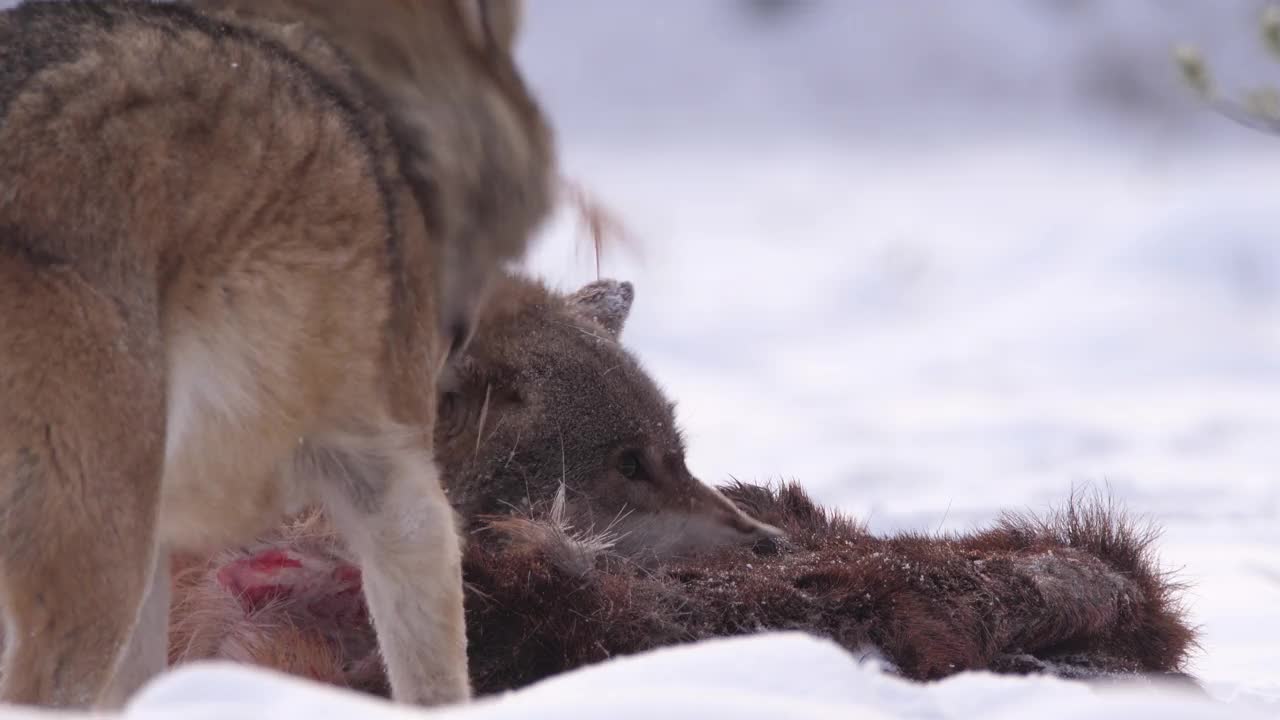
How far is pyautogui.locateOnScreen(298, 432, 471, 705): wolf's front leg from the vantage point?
275cm

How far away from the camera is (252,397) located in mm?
2537

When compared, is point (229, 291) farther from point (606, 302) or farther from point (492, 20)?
point (606, 302)

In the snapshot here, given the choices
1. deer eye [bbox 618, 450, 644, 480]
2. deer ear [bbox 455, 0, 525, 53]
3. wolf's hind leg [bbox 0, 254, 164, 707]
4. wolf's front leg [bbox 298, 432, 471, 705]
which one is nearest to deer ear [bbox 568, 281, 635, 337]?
deer eye [bbox 618, 450, 644, 480]

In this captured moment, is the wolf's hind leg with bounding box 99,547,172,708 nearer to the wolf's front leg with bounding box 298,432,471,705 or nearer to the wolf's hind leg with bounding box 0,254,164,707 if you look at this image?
the wolf's front leg with bounding box 298,432,471,705

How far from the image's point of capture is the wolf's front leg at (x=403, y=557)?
9.02 ft

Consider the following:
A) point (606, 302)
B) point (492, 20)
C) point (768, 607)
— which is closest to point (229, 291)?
point (492, 20)

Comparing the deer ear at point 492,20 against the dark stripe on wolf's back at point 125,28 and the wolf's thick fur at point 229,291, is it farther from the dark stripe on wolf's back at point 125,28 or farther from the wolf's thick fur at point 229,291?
the dark stripe on wolf's back at point 125,28

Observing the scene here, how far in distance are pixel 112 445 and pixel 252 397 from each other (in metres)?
0.36

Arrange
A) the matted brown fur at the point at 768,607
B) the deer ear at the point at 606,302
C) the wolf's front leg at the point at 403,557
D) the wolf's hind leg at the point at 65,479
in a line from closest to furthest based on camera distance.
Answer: the wolf's hind leg at the point at 65,479
the wolf's front leg at the point at 403,557
the matted brown fur at the point at 768,607
the deer ear at the point at 606,302

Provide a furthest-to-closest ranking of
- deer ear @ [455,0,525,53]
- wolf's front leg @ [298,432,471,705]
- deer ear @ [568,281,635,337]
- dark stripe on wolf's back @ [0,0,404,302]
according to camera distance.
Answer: deer ear @ [568,281,635,337], deer ear @ [455,0,525,53], wolf's front leg @ [298,432,471,705], dark stripe on wolf's back @ [0,0,404,302]

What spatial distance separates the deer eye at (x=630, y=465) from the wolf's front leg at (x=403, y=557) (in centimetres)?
98

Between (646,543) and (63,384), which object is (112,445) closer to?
(63,384)

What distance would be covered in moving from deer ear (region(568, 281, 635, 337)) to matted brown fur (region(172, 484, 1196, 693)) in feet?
2.75

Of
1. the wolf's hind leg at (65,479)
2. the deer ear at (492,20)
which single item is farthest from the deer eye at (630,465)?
the wolf's hind leg at (65,479)
